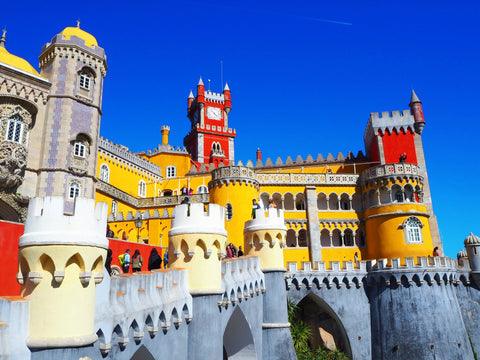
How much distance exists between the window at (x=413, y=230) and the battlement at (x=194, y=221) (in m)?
27.8

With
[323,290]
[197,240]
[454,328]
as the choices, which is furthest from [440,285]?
[197,240]

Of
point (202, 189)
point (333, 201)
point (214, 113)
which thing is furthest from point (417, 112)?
point (214, 113)

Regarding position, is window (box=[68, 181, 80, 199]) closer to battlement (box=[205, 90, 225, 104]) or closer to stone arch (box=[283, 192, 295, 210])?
stone arch (box=[283, 192, 295, 210])

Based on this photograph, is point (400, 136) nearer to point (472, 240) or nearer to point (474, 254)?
point (472, 240)

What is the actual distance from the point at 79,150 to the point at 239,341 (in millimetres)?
16501

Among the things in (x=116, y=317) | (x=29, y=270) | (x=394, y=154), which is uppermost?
(x=394, y=154)

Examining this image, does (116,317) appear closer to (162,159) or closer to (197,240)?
(197,240)

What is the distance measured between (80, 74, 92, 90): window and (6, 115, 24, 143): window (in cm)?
495

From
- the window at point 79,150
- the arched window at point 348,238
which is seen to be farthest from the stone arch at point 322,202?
the window at point 79,150

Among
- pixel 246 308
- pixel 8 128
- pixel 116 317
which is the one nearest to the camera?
pixel 116 317

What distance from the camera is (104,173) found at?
131ft

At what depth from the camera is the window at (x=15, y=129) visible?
Answer: 76.7 feet

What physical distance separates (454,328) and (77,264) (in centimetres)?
3182

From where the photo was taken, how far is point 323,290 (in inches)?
1252
